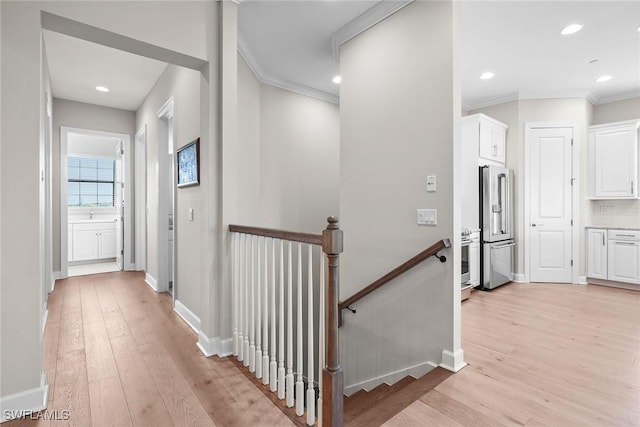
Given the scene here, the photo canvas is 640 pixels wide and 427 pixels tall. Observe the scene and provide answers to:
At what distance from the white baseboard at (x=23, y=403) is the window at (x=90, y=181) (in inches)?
230

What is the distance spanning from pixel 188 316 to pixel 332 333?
212 cm

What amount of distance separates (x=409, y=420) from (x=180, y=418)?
4.06 ft

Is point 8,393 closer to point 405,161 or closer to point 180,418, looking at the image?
point 180,418

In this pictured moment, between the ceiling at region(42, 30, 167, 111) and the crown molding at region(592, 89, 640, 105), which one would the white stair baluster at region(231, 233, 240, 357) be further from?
the crown molding at region(592, 89, 640, 105)

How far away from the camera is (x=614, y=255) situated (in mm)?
4473

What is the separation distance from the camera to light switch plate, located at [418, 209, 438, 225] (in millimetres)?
2346

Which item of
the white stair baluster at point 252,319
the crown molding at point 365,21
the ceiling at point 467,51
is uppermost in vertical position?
the ceiling at point 467,51

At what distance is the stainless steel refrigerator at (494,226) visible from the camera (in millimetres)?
4309

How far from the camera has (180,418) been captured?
5.54 feet

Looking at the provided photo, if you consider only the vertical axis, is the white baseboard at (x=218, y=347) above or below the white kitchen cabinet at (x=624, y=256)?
below

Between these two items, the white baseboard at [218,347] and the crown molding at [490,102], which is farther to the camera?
the crown molding at [490,102]

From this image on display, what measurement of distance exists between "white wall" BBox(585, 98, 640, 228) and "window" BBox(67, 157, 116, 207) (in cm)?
905

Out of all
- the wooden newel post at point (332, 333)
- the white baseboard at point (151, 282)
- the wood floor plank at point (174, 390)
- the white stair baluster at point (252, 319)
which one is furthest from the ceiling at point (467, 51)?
the wood floor plank at point (174, 390)

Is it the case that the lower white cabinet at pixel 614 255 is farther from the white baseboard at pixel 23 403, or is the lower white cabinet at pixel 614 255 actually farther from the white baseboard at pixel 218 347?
the white baseboard at pixel 23 403
